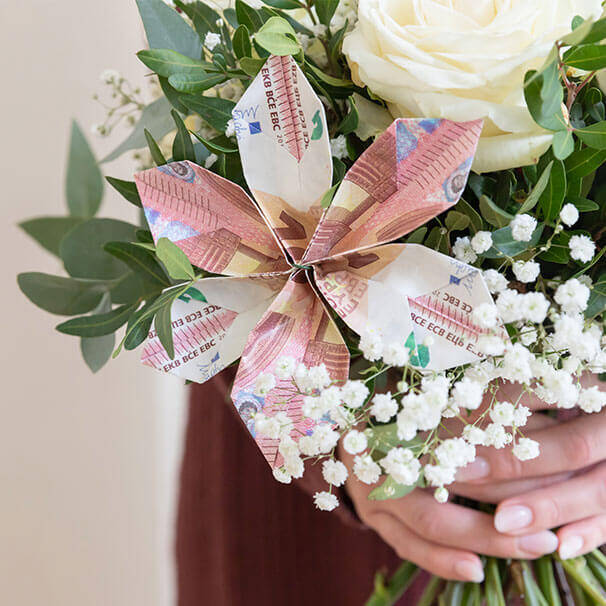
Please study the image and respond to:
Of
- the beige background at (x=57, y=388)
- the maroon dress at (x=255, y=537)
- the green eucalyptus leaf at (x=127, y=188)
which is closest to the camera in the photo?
the green eucalyptus leaf at (x=127, y=188)

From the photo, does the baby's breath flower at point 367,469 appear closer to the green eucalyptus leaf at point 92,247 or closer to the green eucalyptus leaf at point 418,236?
the green eucalyptus leaf at point 418,236

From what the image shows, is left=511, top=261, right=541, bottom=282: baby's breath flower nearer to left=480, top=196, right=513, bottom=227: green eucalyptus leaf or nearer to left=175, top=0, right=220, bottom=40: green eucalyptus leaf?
left=480, top=196, right=513, bottom=227: green eucalyptus leaf

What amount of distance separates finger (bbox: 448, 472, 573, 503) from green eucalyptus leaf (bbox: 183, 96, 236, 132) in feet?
1.09

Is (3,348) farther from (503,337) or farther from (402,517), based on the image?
(503,337)

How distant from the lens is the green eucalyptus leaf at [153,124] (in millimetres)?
404

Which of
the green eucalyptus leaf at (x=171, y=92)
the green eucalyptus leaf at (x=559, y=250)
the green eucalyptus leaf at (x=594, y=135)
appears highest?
the green eucalyptus leaf at (x=171, y=92)

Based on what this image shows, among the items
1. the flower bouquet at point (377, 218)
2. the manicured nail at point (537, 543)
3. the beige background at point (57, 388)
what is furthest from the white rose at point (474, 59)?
the beige background at point (57, 388)

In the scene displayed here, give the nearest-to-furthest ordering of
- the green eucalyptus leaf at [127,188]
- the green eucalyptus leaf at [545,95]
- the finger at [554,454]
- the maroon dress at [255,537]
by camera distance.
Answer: the green eucalyptus leaf at [545,95], the green eucalyptus leaf at [127,188], the finger at [554,454], the maroon dress at [255,537]

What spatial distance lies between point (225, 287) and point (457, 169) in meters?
0.14

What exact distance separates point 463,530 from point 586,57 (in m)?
0.36

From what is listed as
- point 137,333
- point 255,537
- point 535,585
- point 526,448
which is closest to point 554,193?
point 526,448

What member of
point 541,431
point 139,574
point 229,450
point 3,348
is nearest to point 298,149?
point 541,431

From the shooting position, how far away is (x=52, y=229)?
16.1 inches

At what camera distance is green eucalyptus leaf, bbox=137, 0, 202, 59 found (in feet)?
1.19
